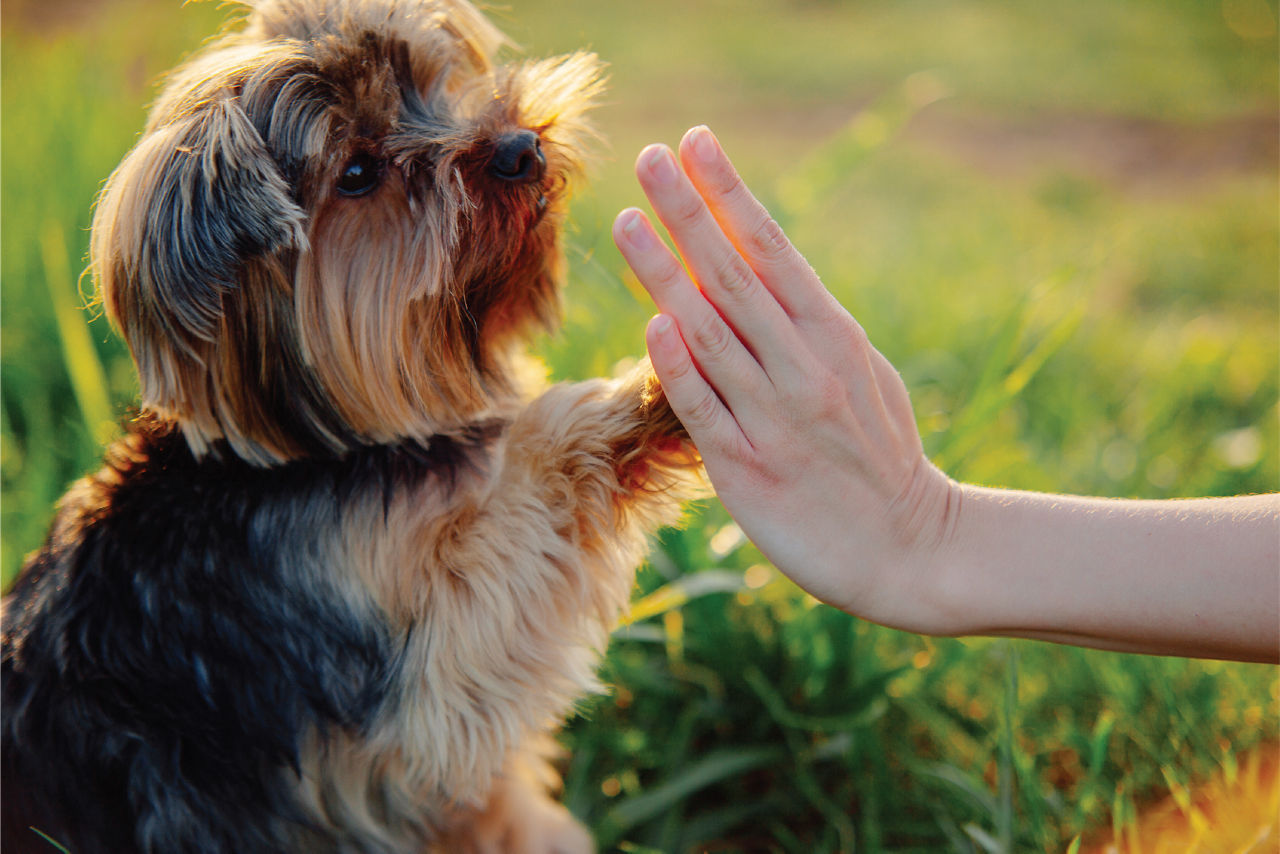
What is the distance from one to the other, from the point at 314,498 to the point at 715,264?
2.96 feet

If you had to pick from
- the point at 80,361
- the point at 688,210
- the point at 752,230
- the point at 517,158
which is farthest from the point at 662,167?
the point at 80,361

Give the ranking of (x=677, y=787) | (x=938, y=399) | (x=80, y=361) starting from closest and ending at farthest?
(x=677, y=787), (x=80, y=361), (x=938, y=399)

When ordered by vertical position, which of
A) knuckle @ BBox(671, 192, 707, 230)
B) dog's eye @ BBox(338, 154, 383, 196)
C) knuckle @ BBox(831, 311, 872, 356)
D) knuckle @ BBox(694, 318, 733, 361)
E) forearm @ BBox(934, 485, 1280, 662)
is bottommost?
forearm @ BBox(934, 485, 1280, 662)

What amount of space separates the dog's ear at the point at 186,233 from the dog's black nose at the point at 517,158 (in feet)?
1.24

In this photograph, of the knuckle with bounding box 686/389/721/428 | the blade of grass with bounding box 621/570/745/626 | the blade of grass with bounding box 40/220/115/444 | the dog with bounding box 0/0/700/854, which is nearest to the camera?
the knuckle with bounding box 686/389/721/428

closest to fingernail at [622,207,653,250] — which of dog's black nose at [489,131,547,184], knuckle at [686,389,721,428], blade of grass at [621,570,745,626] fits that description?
knuckle at [686,389,721,428]

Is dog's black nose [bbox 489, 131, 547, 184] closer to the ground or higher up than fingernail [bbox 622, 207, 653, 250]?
higher up

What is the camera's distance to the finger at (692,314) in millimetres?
1304

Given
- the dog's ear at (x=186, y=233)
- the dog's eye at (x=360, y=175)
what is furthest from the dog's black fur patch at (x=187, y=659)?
the dog's eye at (x=360, y=175)

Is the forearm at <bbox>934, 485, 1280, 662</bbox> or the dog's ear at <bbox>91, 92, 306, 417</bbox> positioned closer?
the forearm at <bbox>934, 485, 1280, 662</bbox>

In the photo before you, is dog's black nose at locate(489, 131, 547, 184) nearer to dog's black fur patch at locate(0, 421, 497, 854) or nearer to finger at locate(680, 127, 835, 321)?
finger at locate(680, 127, 835, 321)

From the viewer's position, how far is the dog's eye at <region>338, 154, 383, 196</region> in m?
1.56

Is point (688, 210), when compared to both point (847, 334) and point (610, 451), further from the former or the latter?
point (610, 451)

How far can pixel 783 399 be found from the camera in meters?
1.39
